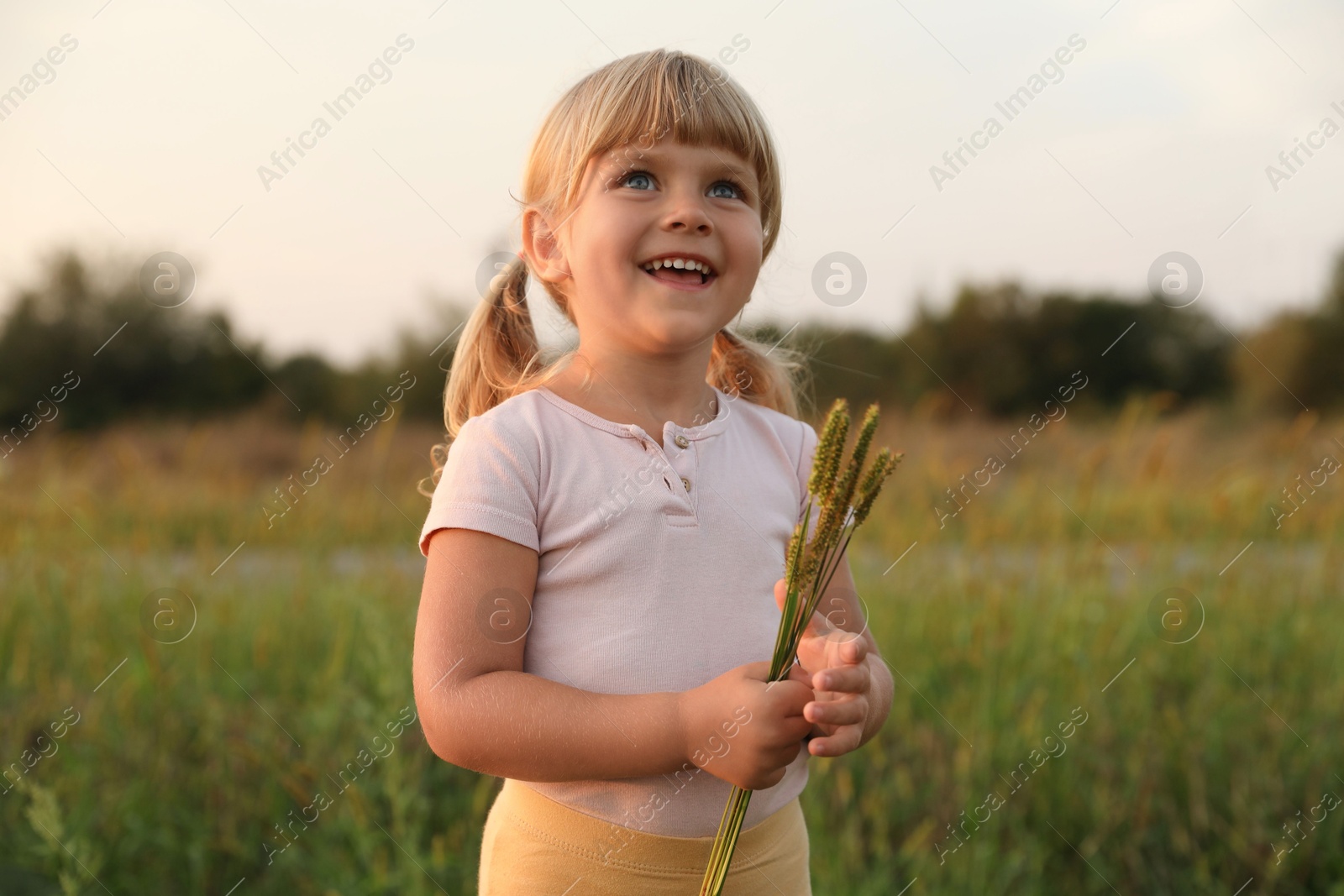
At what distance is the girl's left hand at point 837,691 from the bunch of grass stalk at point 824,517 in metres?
0.05

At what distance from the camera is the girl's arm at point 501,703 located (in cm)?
128

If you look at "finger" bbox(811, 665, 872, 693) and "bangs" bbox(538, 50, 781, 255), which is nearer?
"finger" bbox(811, 665, 872, 693)

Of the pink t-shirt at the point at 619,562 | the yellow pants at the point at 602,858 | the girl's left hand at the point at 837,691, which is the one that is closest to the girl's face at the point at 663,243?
the pink t-shirt at the point at 619,562

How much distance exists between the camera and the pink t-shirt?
1.39 m

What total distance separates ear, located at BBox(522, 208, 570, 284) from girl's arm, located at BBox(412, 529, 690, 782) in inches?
18.4

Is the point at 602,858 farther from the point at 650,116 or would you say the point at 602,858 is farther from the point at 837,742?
the point at 650,116

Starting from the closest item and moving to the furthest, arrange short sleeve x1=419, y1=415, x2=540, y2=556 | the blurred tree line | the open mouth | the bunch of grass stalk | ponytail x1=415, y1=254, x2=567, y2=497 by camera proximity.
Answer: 1. the bunch of grass stalk
2. short sleeve x1=419, y1=415, x2=540, y2=556
3. the open mouth
4. ponytail x1=415, y1=254, x2=567, y2=497
5. the blurred tree line

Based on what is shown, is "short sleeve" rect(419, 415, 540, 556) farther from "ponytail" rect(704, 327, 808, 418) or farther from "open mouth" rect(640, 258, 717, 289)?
"ponytail" rect(704, 327, 808, 418)

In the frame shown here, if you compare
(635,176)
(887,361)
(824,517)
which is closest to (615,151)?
(635,176)

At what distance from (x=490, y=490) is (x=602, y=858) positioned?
0.51m

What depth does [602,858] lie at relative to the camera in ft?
4.63

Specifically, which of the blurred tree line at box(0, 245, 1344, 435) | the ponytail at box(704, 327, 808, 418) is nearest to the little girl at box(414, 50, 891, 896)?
the ponytail at box(704, 327, 808, 418)

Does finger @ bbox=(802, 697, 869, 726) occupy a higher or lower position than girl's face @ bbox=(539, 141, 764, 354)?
lower

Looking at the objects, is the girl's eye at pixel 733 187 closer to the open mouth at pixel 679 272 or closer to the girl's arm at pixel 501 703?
the open mouth at pixel 679 272
